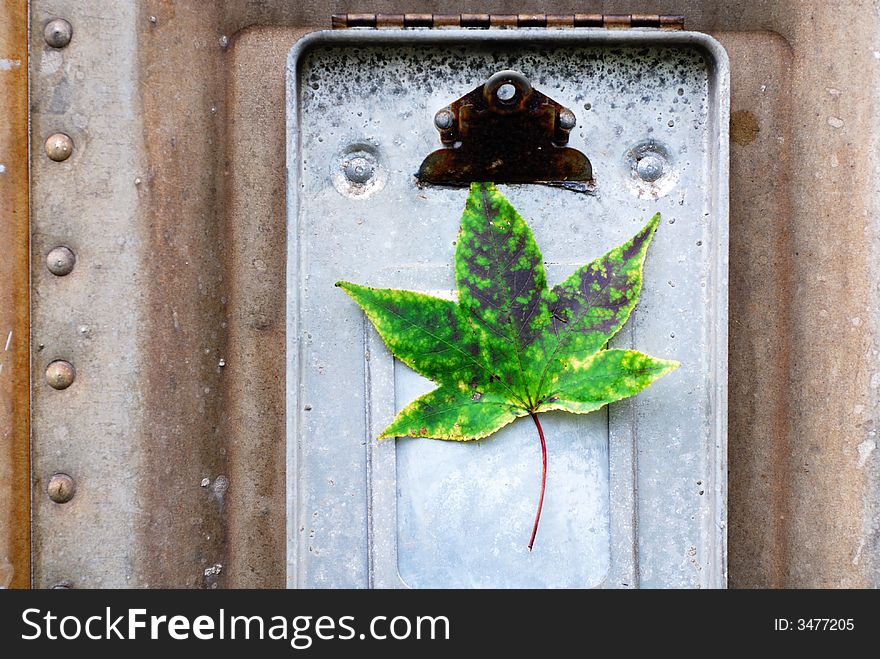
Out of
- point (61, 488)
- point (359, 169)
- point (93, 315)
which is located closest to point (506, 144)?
point (359, 169)

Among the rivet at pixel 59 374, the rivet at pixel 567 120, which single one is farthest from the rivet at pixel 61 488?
the rivet at pixel 567 120

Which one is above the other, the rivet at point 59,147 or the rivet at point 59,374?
the rivet at point 59,147

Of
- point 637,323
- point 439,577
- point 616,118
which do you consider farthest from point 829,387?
point 439,577

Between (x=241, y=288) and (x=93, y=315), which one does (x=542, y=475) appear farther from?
(x=93, y=315)

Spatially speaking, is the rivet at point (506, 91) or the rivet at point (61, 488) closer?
the rivet at point (506, 91)

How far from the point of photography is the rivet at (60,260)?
83 cm

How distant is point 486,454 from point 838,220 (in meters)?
0.53

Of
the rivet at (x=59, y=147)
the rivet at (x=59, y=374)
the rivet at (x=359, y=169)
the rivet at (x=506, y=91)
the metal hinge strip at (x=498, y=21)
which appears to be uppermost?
the metal hinge strip at (x=498, y=21)

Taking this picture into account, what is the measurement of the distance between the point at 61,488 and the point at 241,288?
0.32 metres

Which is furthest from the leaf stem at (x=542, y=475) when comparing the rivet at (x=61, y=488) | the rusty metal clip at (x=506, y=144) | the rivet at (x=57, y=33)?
the rivet at (x=57, y=33)

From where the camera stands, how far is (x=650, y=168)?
30.6 inches

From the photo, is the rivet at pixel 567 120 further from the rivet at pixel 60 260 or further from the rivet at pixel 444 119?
the rivet at pixel 60 260

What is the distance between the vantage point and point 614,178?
0.78 m

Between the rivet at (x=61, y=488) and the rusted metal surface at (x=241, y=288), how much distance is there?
10 millimetres
